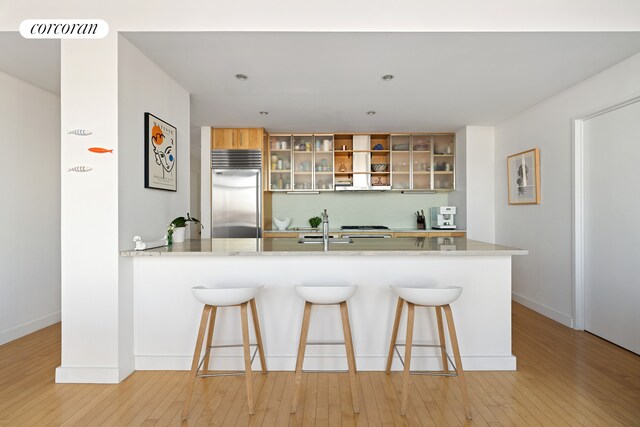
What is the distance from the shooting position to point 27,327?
10.6 feet

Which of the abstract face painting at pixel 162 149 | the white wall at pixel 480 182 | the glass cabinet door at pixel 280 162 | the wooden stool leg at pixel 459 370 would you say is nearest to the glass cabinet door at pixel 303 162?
the glass cabinet door at pixel 280 162

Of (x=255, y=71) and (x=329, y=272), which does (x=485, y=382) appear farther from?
(x=255, y=71)

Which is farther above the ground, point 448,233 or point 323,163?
point 323,163

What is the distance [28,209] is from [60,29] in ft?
6.69

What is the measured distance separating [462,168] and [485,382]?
132 inches

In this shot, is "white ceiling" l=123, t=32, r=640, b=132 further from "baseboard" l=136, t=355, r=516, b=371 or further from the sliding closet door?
"baseboard" l=136, t=355, r=516, b=371

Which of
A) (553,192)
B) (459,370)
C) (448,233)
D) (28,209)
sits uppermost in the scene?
(553,192)

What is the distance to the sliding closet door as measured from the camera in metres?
2.77

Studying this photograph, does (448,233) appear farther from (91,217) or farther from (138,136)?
(91,217)

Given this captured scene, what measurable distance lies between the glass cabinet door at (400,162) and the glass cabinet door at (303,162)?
50.3 inches

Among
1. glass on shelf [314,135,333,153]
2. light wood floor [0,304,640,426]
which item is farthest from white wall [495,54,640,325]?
glass on shelf [314,135,333,153]

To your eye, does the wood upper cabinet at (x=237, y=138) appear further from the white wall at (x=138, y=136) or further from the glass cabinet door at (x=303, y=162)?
the white wall at (x=138, y=136)

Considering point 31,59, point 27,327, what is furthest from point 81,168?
point 27,327

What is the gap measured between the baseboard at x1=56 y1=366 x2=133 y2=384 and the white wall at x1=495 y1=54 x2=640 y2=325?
4001 mm
